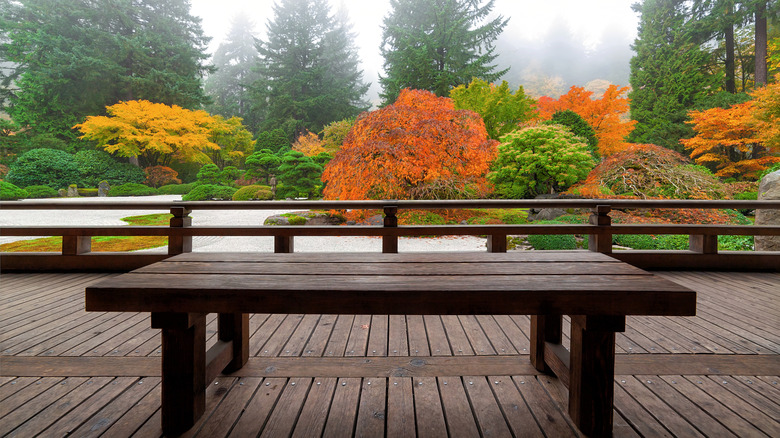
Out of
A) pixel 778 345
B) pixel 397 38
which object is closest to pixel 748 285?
pixel 778 345

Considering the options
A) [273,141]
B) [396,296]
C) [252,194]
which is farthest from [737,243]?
[273,141]

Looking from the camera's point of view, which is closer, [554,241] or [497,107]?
[554,241]

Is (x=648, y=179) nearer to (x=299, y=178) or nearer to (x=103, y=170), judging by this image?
(x=299, y=178)

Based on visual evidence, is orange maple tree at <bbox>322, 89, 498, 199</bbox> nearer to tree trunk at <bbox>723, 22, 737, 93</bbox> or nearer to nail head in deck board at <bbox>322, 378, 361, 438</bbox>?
nail head in deck board at <bbox>322, 378, 361, 438</bbox>

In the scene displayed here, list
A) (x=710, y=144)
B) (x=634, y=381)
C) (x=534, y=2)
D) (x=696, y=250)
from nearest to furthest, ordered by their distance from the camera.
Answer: (x=634, y=381) < (x=696, y=250) < (x=710, y=144) < (x=534, y=2)

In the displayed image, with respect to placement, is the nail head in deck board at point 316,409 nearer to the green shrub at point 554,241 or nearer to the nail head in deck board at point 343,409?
the nail head in deck board at point 343,409

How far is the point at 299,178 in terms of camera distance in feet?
37.7

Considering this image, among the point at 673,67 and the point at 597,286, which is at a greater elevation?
the point at 673,67

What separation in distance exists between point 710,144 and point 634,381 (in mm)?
12560

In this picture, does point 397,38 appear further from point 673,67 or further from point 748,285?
point 748,285

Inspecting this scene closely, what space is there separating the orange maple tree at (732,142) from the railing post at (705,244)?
28.2 feet

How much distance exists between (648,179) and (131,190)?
16.8m

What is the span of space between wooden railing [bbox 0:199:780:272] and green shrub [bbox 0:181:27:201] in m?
11.3

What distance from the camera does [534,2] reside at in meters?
32.4
